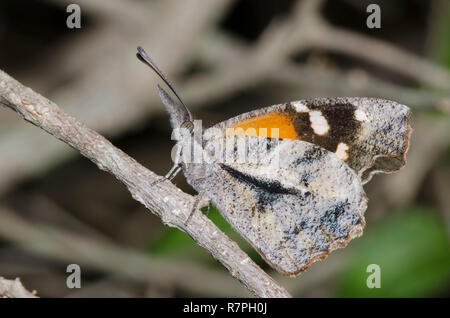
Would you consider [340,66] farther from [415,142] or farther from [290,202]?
[290,202]

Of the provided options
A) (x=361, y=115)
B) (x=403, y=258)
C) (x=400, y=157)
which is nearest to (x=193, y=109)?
(x=403, y=258)

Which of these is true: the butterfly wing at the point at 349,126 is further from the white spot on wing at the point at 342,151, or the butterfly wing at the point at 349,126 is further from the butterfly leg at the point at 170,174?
the butterfly leg at the point at 170,174

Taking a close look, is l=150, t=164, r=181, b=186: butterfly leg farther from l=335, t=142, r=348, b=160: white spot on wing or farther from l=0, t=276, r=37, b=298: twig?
l=335, t=142, r=348, b=160: white spot on wing

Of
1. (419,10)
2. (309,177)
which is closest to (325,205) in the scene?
(309,177)

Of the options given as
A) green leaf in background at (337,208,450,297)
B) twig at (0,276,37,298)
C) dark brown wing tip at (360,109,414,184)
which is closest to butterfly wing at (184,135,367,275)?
dark brown wing tip at (360,109,414,184)

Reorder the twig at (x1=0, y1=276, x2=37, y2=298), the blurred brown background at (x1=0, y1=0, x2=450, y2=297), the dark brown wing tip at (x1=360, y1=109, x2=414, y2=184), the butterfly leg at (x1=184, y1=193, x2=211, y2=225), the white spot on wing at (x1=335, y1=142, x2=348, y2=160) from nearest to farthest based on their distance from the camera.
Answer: the twig at (x1=0, y1=276, x2=37, y2=298), the butterfly leg at (x1=184, y1=193, x2=211, y2=225), the dark brown wing tip at (x1=360, y1=109, x2=414, y2=184), the white spot on wing at (x1=335, y1=142, x2=348, y2=160), the blurred brown background at (x1=0, y1=0, x2=450, y2=297)

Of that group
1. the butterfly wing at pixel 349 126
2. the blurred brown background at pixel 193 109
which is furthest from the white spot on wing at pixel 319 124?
the blurred brown background at pixel 193 109

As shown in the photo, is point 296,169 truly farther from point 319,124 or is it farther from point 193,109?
point 193,109
